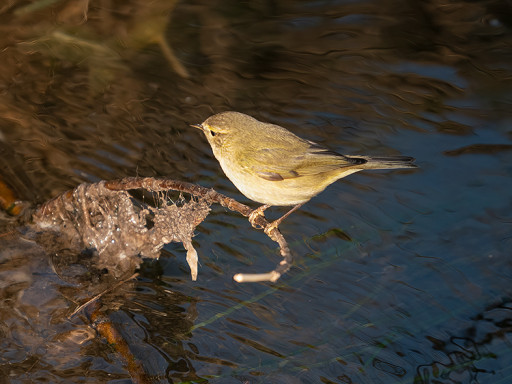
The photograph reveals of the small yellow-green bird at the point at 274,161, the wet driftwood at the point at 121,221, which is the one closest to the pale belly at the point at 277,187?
the small yellow-green bird at the point at 274,161

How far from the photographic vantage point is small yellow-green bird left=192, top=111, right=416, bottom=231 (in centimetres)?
414

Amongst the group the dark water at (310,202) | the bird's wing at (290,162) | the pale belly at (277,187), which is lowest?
the dark water at (310,202)

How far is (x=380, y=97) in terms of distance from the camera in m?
6.68

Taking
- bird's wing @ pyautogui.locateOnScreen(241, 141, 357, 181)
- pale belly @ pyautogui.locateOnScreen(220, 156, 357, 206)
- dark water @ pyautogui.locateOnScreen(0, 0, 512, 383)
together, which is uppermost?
bird's wing @ pyautogui.locateOnScreen(241, 141, 357, 181)

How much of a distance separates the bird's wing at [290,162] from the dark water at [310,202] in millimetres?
1081

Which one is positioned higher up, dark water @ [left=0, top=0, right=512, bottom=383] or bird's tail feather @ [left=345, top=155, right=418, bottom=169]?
bird's tail feather @ [left=345, top=155, right=418, bottom=169]

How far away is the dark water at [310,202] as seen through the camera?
4309mm

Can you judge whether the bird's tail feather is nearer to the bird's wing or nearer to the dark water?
the bird's wing

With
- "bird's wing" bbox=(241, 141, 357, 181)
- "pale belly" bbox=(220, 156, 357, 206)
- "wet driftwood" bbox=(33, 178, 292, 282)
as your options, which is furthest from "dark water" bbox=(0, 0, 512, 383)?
"bird's wing" bbox=(241, 141, 357, 181)

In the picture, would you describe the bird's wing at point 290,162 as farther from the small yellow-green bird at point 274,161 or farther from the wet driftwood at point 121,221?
the wet driftwood at point 121,221

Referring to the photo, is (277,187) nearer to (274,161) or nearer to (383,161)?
(274,161)

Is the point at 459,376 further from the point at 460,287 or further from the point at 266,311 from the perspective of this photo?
the point at 266,311

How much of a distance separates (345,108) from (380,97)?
390 millimetres

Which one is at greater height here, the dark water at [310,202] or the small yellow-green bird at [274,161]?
the small yellow-green bird at [274,161]
